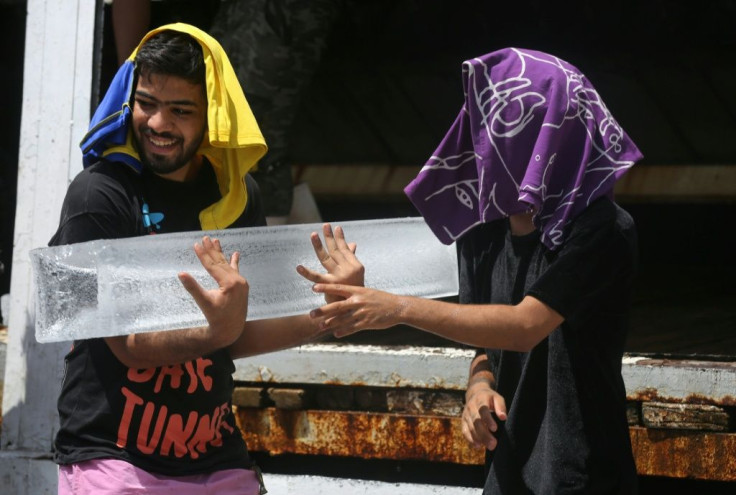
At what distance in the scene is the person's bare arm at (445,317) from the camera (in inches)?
90.0

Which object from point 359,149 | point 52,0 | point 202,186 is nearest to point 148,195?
point 202,186

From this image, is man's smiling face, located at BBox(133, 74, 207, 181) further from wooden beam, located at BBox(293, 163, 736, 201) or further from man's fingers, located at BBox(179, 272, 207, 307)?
wooden beam, located at BBox(293, 163, 736, 201)

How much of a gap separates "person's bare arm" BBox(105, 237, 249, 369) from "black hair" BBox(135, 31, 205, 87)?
16.5 inches

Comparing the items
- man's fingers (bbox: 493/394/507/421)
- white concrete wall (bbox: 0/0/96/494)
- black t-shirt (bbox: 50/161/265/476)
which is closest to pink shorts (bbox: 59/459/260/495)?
black t-shirt (bbox: 50/161/265/476)

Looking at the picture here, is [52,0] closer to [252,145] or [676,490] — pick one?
[252,145]

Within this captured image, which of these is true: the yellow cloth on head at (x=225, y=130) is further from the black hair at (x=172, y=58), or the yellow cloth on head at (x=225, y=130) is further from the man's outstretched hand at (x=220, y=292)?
the man's outstretched hand at (x=220, y=292)

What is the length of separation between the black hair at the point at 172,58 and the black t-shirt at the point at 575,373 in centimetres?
77

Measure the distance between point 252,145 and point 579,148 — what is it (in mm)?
719

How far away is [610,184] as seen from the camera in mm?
2369

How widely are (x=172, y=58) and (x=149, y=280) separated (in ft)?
1.62

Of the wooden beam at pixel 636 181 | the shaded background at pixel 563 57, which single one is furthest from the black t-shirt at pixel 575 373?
the wooden beam at pixel 636 181

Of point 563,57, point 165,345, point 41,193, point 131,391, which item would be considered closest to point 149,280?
point 165,345

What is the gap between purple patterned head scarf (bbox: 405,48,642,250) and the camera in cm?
232

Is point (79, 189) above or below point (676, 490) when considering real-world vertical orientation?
above
